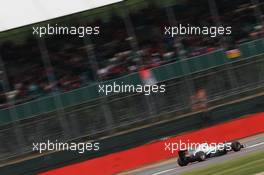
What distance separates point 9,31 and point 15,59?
0.98 meters

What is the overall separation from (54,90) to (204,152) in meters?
A: 6.14

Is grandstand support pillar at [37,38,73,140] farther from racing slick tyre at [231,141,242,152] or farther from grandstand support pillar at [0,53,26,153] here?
racing slick tyre at [231,141,242,152]

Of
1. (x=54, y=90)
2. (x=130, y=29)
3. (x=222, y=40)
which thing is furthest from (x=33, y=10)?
(x=222, y=40)

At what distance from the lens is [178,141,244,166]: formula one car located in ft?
61.6

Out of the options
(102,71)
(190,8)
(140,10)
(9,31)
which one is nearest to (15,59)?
(9,31)

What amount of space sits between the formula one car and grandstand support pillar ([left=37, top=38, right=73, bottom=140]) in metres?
4.84

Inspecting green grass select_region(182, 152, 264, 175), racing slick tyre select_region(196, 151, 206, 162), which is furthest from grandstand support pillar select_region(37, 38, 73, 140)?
green grass select_region(182, 152, 264, 175)

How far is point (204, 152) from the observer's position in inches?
752

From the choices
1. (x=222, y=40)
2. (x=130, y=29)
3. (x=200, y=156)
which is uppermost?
(x=130, y=29)

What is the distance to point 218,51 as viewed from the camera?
24219mm

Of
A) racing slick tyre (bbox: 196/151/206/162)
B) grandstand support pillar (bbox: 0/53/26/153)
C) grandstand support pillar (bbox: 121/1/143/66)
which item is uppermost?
grandstand support pillar (bbox: 121/1/143/66)

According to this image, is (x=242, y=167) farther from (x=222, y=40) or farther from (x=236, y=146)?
(x=222, y=40)

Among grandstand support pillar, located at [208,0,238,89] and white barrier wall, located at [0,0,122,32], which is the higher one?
white barrier wall, located at [0,0,122,32]

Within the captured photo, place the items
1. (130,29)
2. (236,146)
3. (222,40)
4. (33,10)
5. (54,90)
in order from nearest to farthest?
(236,146), (54,90), (33,10), (130,29), (222,40)
